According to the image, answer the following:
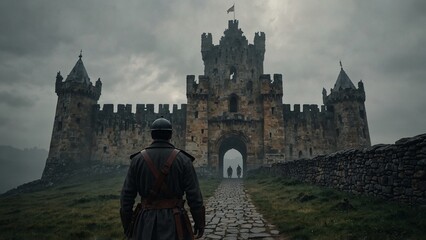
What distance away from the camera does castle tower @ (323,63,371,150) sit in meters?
30.8

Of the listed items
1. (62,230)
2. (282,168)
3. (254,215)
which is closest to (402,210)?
(254,215)

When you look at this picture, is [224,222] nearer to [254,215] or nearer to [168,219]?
[254,215]

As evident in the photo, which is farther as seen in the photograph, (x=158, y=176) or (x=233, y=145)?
(x=233, y=145)

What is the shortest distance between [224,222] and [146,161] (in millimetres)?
5100

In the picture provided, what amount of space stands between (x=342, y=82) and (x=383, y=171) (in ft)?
90.2

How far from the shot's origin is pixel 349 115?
31.4 m

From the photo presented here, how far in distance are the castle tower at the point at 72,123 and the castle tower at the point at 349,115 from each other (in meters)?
27.8

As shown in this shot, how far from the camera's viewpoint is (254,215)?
29.5 ft

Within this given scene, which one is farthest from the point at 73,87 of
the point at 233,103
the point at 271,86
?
the point at 271,86

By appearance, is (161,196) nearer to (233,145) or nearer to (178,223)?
(178,223)

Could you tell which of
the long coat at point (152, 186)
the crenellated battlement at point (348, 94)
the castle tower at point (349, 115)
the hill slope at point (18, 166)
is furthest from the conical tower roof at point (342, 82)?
the hill slope at point (18, 166)

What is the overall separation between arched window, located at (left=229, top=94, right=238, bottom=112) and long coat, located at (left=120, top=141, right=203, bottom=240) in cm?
2883

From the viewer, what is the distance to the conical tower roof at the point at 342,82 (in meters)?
32.4

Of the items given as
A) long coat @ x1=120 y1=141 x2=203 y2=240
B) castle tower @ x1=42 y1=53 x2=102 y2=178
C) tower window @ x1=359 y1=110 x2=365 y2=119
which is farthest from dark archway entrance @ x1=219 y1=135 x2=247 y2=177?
long coat @ x1=120 y1=141 x2=203 y2=240
